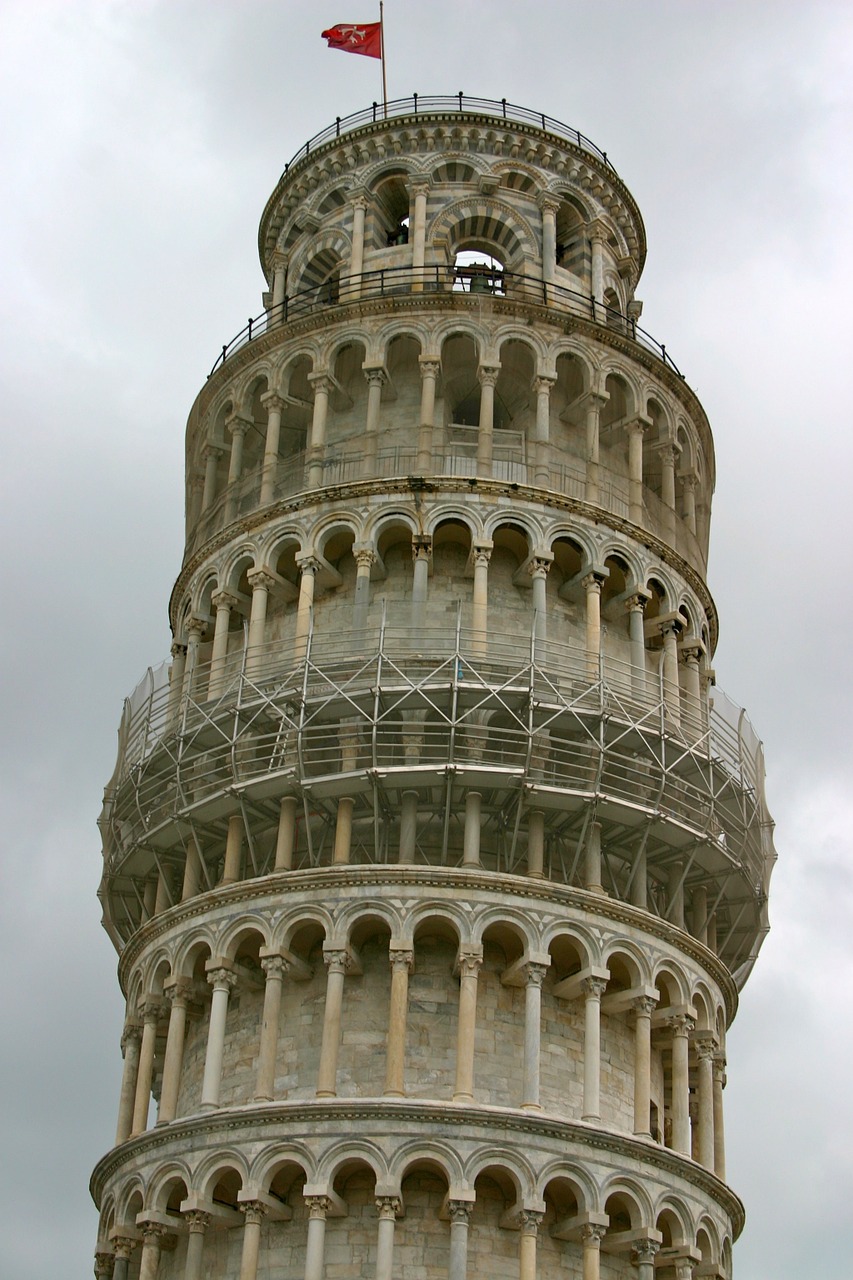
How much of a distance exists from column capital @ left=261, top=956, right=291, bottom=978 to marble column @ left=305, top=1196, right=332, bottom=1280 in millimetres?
4379

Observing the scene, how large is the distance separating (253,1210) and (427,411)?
1761 centimetres

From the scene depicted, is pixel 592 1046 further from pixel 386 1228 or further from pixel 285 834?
pixel 285 834

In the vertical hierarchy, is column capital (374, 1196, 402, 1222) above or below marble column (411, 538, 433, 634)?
below

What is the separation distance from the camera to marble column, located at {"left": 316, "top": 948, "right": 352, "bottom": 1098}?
103 feet

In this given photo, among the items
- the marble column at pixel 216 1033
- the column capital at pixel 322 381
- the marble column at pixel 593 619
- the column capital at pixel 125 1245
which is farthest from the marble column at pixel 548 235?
the column capital at pixel 125 1245

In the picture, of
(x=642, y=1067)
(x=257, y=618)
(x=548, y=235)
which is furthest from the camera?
(x=548, y=235)

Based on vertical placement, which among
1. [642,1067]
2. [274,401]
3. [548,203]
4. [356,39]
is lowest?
[642,1067]

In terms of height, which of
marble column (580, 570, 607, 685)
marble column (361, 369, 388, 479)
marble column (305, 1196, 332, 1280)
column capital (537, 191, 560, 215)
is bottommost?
marble column (305, 1196, 332, 1280)

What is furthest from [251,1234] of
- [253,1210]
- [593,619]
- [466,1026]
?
[593,619]

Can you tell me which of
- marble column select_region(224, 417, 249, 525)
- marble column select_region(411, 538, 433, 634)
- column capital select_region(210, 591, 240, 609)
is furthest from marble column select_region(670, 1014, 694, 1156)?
marble column select_region(224, 417, 249, 525)

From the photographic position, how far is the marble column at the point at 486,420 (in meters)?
39.1

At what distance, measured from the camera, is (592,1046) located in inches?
1275

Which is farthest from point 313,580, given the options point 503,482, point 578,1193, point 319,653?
point 578,1193

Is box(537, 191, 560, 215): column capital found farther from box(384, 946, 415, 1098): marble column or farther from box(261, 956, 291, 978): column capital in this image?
box(261, 956, 291, 978): column capital
